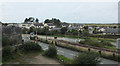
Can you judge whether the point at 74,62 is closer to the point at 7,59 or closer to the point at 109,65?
the point at 109,65

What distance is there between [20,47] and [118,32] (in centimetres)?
2982

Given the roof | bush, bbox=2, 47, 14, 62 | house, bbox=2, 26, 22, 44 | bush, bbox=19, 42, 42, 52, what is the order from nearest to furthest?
bush, bbox=2, 47, 14, 62 → the roof → house, bbox=2, 26, 22, 44 → bush, bbox=19, 42, 42, 52

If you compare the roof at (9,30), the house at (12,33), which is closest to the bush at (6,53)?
the house at (12,33)

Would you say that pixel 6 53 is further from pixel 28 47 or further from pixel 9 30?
pixel 9 30

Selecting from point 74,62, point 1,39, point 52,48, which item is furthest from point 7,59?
point 74,62

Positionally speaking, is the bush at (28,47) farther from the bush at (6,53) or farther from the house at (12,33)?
the bush at (6,53)

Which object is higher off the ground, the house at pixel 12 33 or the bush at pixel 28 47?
the house at pixel 12 33

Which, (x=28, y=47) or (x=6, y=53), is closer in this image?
(x=6, y=53)

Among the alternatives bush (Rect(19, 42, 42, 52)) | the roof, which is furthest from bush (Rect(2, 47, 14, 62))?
the roof

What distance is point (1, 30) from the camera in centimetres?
1212

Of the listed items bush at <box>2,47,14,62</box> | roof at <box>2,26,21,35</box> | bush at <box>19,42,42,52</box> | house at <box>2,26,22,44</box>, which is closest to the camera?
bush at <box>2,47,14,62</box>

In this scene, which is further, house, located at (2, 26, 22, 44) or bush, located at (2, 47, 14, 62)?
house, located at (2, 26, 22, 44)

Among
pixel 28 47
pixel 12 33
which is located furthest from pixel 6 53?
pixel 12 33

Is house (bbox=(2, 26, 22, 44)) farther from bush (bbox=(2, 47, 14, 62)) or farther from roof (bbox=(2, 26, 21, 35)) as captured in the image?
bush (bbox=(2, 47, 14, 62))
